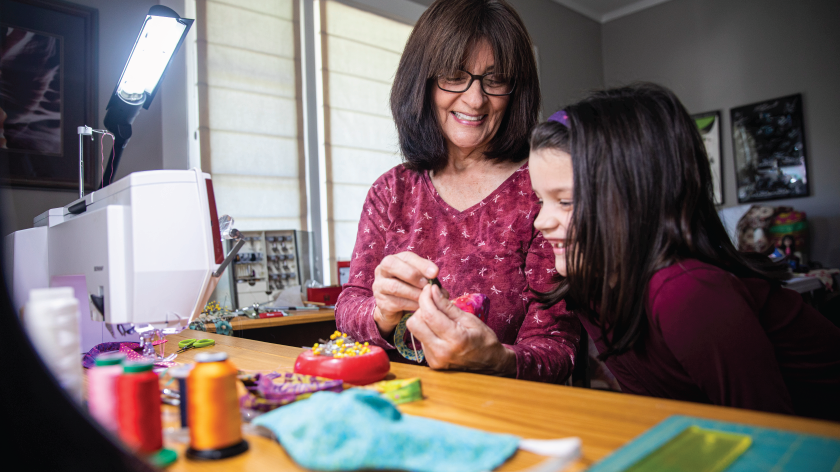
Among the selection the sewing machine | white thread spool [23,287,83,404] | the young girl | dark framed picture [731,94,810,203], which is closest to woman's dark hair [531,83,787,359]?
the young girl

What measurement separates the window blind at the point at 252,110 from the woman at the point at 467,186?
1957 millimetres

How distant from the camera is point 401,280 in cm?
101

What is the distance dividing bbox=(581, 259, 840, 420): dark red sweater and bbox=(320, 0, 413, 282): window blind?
2.79 meters

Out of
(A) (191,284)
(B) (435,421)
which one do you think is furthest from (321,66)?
(B) (435,421)

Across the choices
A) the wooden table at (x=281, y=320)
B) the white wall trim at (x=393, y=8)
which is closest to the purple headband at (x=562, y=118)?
the wooden table at (x=281, y=320)

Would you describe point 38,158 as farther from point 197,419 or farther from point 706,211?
point 706,211

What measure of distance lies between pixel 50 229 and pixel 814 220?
218 inches

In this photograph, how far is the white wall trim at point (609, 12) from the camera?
5496mm

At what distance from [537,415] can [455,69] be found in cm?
95

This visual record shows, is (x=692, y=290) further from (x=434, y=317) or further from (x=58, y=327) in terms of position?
(x=58, y=327)

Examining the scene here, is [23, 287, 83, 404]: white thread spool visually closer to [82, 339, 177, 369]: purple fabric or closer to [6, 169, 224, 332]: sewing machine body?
[6, 169, 224, 332]: sewing machine body

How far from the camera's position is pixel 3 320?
1.44 feet

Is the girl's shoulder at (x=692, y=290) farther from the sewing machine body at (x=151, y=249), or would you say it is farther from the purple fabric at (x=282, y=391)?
the sewing machine body at (x=151, y=249)

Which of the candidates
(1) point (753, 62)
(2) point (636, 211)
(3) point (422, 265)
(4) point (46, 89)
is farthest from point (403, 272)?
(1) point (753, 62)
